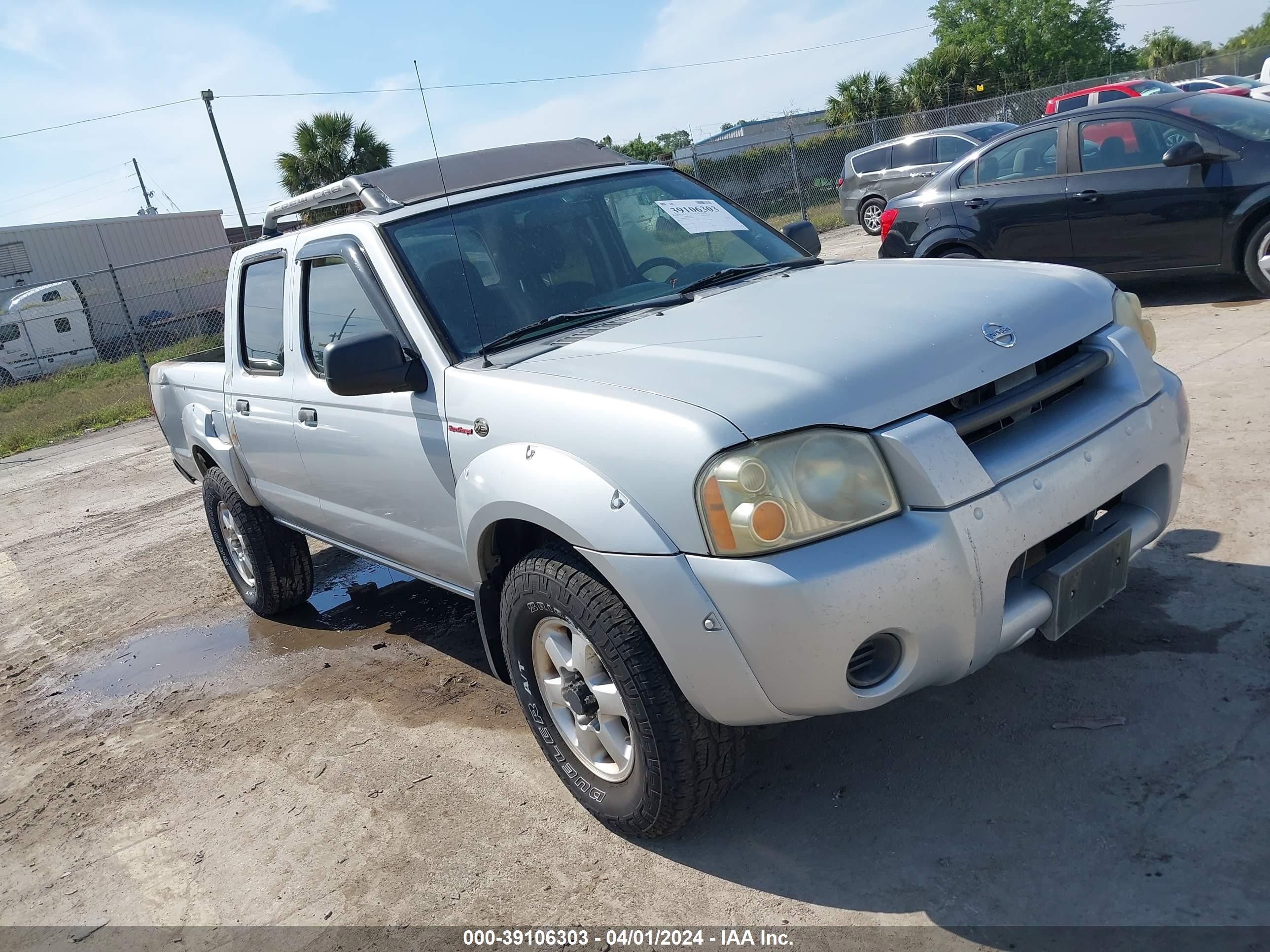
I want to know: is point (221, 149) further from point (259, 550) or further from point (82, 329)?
point (259, 550)

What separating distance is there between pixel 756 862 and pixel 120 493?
28.2 feet

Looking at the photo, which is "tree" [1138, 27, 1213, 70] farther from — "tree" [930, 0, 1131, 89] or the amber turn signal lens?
the amber turn signal lens

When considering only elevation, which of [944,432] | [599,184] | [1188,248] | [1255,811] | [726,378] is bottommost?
[1255,811]

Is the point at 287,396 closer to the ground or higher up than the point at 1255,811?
higher up

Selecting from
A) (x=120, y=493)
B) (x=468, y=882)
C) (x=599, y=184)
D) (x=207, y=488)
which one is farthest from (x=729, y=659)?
(x=120, y=493)

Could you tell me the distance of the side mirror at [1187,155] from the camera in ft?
23.4

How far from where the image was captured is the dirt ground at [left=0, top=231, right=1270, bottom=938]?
2512 mm

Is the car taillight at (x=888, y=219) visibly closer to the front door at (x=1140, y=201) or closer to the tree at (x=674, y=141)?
the front door at (x=1140, y=201)

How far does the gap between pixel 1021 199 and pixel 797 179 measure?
13.4 m

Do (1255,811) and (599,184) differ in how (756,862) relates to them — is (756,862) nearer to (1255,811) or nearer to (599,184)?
(1255,811)

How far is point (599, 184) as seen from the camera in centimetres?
403

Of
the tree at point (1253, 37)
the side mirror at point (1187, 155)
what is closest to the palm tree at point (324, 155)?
the side mirror at point (1187, 155)

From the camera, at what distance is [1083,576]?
264 centimetres

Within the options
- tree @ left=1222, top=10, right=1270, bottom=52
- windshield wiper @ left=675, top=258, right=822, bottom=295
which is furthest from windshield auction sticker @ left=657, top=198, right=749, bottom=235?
tree @ left=1222, top=10, right=1270, bottom=52
